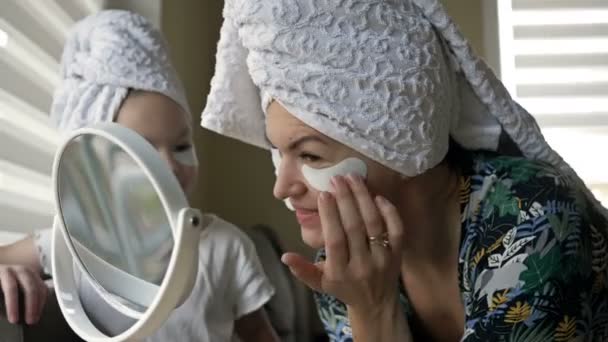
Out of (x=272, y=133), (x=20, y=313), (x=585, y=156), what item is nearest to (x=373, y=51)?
(x=272, y=133)

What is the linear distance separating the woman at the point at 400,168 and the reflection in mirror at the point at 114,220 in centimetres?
20

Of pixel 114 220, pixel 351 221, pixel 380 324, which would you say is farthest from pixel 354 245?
pixel 114 220

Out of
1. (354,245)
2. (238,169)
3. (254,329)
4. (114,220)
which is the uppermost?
(114,220)

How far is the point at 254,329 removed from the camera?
1086mm

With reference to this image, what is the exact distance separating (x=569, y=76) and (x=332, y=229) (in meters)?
1.22

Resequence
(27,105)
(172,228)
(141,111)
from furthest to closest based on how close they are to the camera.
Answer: (27,105)
(141,111)
(172,228)

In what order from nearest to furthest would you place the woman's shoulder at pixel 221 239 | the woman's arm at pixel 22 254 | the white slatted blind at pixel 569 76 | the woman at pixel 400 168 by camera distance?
the woman at pixel 400 168 < the woman's arm at pixel 22 254 < the woman's shoulder at pixel 221 239 < the white slatted blind at pixel 569 76

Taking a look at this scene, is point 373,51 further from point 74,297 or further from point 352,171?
point 74,297

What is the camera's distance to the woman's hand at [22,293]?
0.73m

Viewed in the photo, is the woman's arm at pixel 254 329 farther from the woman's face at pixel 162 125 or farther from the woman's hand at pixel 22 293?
the woman's hand at pixel 22 293

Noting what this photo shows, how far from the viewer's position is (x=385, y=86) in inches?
29.7

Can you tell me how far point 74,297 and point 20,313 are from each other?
12cm

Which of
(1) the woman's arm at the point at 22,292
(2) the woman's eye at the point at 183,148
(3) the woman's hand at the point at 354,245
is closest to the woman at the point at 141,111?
(2) the woman's eye at the point at 183,148

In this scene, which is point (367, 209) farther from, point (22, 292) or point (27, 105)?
point (27, 105)
